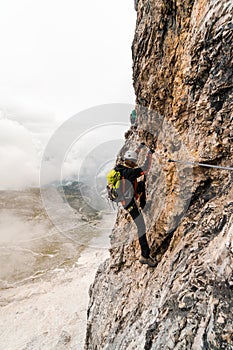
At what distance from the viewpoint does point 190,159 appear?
832cm

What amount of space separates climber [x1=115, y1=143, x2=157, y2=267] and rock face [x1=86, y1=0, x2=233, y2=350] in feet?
1.46

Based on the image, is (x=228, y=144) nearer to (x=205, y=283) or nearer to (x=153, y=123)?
(x=205, y=283)

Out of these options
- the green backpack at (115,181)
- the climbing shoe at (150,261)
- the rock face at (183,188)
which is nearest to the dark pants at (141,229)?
the climbing shoe at (150,261)

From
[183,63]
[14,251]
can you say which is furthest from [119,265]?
[14,251]

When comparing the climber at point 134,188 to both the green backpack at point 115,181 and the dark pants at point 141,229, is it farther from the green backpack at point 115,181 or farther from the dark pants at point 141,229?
the green backpack at point 115,181

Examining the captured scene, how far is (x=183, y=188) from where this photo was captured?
8.59 m

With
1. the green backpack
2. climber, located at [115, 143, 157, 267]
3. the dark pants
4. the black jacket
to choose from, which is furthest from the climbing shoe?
the green backpack

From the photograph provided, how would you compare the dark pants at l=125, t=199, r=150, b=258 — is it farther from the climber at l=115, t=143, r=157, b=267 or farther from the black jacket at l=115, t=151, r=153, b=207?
the black jacket at l=115, t=151, r=153, b=207

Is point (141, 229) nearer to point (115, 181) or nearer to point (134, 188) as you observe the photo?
point (134, 188)

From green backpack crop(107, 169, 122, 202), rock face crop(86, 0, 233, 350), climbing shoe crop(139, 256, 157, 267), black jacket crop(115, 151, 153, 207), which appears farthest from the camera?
climbing shoe crop(139, 256, 157, 267)

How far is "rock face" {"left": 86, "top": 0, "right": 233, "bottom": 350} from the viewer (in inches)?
225

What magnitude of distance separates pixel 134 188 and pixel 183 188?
2.28m

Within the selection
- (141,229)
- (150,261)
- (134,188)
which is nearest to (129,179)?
(134,188)

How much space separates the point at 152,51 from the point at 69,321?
44178mm
